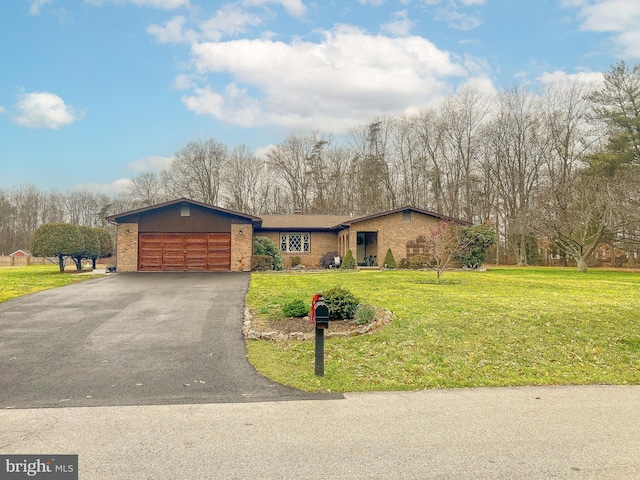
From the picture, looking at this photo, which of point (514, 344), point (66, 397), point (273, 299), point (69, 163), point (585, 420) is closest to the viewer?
point (585, 420)

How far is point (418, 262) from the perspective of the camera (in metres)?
24.8

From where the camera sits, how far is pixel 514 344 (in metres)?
7.17

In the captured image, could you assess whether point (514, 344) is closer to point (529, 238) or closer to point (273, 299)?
point (273, 299)

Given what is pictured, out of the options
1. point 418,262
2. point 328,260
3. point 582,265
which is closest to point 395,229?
point 418,262

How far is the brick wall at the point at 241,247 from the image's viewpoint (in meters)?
21.6

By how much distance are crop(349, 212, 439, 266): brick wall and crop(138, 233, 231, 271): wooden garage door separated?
769cm

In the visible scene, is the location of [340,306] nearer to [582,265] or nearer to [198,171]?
[582,265]

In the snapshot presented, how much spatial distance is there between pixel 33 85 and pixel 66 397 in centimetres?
1711

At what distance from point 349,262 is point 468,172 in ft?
61.2

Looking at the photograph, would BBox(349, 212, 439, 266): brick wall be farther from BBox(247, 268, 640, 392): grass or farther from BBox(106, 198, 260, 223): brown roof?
BBox(247, 268, 640, 392): grass

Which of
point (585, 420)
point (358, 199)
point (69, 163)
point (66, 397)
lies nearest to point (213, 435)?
point (66, 397)

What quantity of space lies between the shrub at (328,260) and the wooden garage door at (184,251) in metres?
6.79

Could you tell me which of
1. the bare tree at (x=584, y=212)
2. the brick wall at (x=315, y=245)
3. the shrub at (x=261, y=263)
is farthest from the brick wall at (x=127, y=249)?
the bare tree at (x=584, y=212)

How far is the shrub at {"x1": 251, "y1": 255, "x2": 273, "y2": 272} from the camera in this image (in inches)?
855
